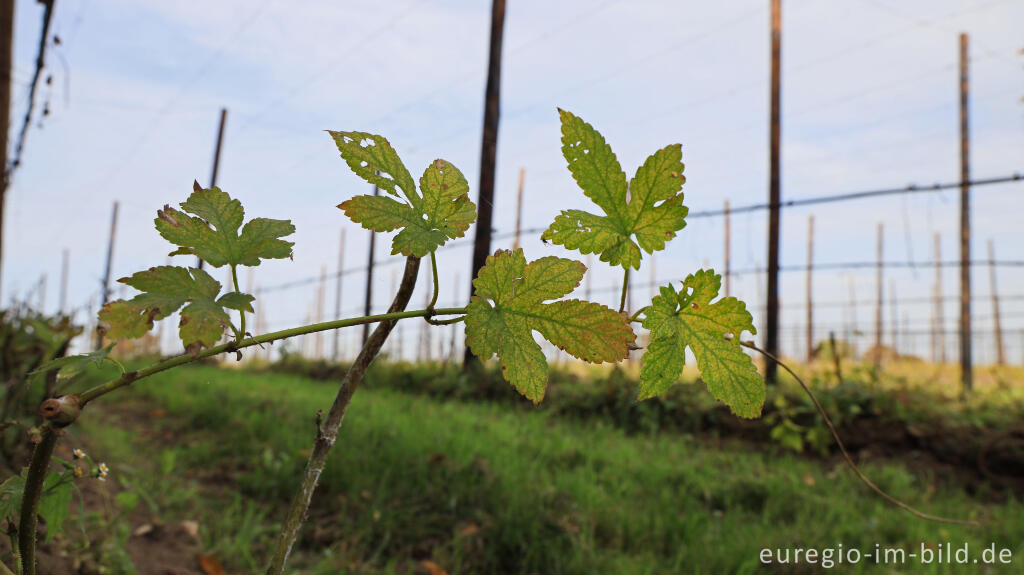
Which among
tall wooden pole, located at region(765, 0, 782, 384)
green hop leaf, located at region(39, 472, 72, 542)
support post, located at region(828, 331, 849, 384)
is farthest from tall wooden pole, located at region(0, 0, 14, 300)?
tall wooden pole, located at region(765, 0, 782, 384)

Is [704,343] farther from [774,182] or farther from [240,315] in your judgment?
[774,182]

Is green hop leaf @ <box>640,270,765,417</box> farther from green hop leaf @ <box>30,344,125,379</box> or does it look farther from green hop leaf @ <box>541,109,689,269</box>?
green hop leaf @ <box>30,344,125,379</box>

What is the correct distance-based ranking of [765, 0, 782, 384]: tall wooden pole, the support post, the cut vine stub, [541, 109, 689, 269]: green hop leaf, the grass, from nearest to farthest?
the cut vine stub
[541, 109, 689, 269]: green hop leaf
the grass
the support post
[765, 0, 782, 384]: tall wooden pole

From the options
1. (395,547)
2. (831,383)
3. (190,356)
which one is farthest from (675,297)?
(831,383)

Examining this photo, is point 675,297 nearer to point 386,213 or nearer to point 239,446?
point 386,213

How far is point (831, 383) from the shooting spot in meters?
6.04

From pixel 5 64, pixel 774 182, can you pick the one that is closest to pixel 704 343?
pixel 5 64

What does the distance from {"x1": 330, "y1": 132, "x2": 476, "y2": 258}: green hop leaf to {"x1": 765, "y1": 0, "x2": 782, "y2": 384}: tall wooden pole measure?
23.3 feet

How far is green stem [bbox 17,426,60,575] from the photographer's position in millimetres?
444

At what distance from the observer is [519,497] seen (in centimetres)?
312

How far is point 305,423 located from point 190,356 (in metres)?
4.56

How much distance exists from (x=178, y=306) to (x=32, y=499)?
7.7 inches

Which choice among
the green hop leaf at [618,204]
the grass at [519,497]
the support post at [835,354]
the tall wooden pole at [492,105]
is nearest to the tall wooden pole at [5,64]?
the grass at [519,497]

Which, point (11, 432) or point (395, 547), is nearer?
point (11, 432)
